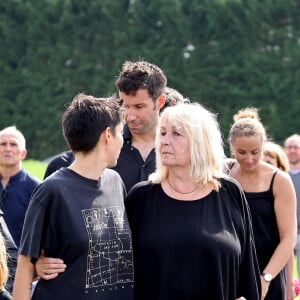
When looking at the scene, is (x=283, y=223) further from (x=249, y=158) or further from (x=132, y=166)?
(x=132, y=166)

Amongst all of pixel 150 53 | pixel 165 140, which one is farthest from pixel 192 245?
pixel 150 53

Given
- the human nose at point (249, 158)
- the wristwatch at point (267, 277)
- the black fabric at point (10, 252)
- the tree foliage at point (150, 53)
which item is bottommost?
the wristwatch at point (267, 277)

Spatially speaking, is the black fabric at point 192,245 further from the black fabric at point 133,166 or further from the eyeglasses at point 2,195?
the eyeglasses at point 2,195

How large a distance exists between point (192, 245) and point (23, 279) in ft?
2.45

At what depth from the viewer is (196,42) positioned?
102ft

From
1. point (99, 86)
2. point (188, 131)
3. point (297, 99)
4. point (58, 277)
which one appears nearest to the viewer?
point (58, 277)

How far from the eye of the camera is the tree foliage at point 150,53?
2978 centimetres

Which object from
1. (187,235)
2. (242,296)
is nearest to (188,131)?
(187,235)

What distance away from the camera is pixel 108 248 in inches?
157

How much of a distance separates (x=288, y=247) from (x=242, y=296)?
3.86 feet

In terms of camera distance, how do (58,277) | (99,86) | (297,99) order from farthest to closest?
(99,86)
(297,99)
(58,277)

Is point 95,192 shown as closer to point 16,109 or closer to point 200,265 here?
point 200,265

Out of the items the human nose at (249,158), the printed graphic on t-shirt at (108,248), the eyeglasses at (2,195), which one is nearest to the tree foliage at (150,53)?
the eyeglasses at (2,195)

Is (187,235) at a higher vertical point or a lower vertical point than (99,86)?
lower
